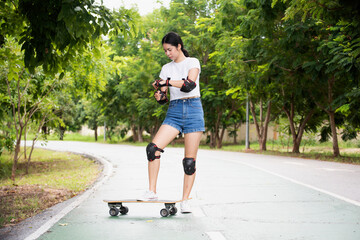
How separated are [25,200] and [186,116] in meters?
3.38

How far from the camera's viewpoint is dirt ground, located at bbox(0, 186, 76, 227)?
241 inches

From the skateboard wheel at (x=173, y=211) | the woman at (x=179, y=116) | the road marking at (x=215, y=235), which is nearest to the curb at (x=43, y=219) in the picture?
the woman at (x=179, y=116)

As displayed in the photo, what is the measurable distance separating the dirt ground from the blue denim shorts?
7.76ft

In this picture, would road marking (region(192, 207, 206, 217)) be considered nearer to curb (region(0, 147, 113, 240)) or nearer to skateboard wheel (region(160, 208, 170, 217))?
skateboard wheel (region(160, 208, 170, 217))

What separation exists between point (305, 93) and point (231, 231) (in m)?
14.8

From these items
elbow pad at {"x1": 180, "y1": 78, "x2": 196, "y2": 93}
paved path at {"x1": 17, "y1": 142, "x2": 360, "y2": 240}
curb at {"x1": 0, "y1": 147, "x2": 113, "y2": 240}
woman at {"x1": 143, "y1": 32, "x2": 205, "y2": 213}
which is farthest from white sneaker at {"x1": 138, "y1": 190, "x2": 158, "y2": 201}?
elbow pad at {"x1": 180, "y1": 78, "x2": 196, "y2": 93}

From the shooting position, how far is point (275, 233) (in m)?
4.76

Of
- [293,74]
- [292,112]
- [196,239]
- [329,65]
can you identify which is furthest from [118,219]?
[292,112]

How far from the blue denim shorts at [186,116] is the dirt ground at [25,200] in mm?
2365

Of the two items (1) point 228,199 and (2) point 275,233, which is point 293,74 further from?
(2) point 275,233

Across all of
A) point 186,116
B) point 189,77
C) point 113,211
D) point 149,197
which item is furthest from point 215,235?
point 189,77

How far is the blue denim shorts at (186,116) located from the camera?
530 centimetres

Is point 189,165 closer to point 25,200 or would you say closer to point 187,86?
point 187,86

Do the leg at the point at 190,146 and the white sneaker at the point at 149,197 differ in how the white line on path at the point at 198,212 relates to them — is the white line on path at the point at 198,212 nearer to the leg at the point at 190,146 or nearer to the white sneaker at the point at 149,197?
the leg at the point at 190,146
